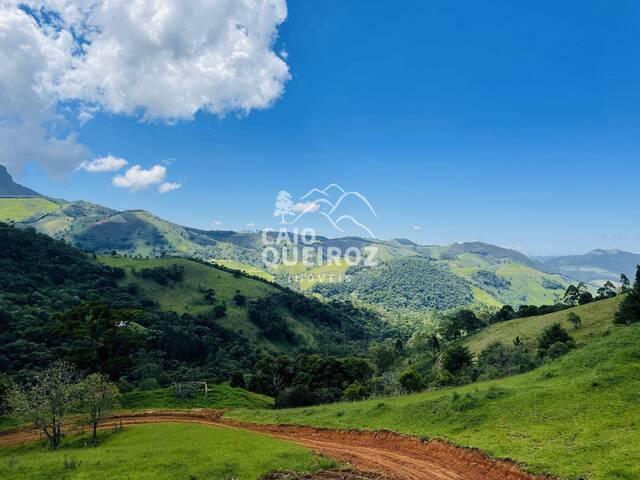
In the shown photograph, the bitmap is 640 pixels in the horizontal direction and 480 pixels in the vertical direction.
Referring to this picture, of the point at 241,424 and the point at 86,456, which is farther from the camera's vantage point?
the point at 241,424

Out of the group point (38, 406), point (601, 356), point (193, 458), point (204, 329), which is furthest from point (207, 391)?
point (204, 329)

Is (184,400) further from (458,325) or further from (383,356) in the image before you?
(458,325)

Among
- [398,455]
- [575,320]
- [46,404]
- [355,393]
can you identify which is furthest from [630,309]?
[46,404]

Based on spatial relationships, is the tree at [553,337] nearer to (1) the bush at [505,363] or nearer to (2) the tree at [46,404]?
(1) the bush at [505,363]

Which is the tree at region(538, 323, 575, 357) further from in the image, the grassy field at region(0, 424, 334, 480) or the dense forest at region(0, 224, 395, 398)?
the dense forest at region(0, 224, 395, 398)

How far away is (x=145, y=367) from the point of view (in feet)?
333

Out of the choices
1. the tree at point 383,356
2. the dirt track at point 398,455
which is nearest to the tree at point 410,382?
the dirt track at point 398,455

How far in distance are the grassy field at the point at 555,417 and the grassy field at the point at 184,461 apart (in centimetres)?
1055

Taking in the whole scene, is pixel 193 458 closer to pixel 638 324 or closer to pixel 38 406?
pixel 38 406

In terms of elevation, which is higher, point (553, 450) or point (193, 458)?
point (553, 450)

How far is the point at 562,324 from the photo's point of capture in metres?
93.9

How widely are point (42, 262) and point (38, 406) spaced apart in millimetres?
163378

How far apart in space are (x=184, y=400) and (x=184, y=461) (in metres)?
35.8

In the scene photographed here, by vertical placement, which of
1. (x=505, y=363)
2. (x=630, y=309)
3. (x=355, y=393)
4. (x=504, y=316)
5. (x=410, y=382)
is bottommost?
(x=355, y=393)
